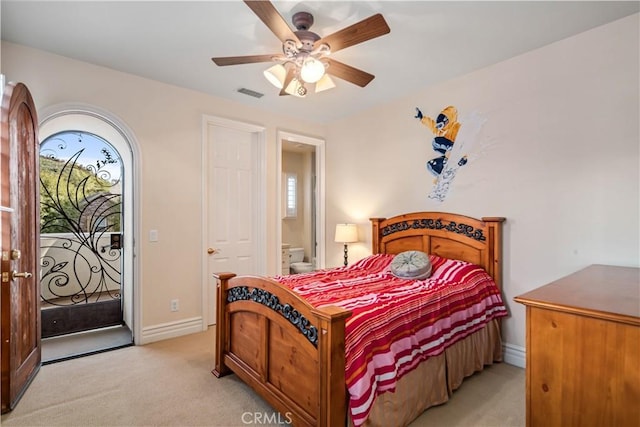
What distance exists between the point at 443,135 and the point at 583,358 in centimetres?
255

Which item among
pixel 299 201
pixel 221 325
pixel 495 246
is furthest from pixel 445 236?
pixel 299 201

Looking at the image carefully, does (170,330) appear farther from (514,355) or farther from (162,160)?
(514,355)

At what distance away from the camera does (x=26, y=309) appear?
246cm

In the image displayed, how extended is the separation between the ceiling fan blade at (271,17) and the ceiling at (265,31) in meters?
0.30

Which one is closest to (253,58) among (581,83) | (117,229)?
(581,83)

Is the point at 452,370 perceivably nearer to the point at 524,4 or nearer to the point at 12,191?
the point at 524,4

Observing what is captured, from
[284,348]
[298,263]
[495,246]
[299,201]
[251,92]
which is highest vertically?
[251,92]

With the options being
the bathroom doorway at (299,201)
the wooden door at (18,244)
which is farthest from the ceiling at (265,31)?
the bathroom doorway at (299,201)

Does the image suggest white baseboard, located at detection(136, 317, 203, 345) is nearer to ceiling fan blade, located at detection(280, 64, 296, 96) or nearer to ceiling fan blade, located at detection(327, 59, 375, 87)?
ceiling fan blade, located at detection(280, 64, 296, 96)

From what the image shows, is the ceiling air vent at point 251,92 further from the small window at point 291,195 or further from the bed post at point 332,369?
the bed post at point 332,369

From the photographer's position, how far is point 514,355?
2.90 meters

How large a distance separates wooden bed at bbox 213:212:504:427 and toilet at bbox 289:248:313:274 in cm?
287

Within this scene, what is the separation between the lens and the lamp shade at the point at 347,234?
416 centimetres

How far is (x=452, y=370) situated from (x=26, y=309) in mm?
3201
